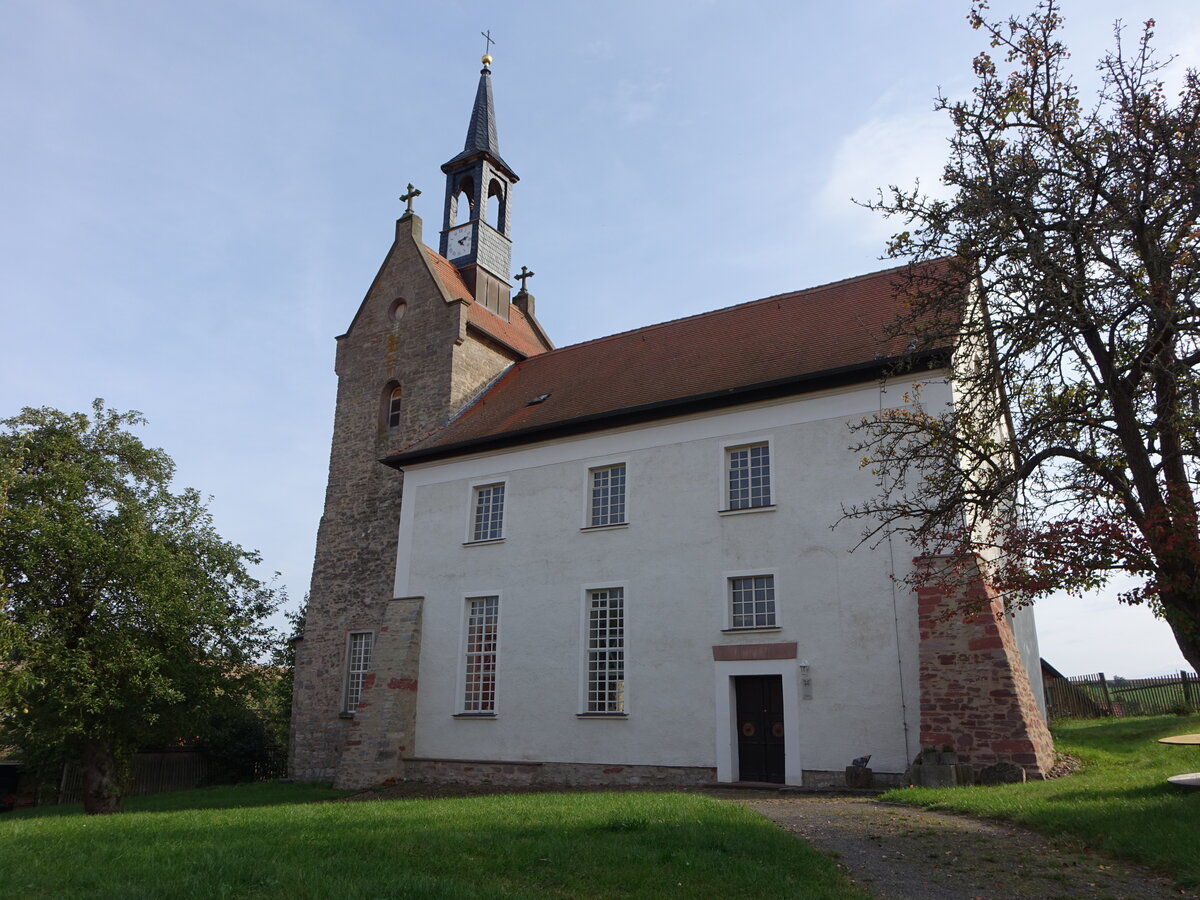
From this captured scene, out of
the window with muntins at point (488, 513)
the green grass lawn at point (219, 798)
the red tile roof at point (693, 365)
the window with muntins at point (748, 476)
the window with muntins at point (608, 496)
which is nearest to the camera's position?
the window with muntins at point (748, 476)

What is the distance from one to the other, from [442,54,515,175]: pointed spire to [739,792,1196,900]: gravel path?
77.3 ft

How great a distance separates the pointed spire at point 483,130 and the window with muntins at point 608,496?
14.1m

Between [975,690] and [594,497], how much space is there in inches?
337

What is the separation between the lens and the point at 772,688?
16.3 meters

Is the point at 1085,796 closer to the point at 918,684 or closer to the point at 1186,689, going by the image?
the point at 918,684

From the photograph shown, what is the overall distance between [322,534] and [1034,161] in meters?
20.9

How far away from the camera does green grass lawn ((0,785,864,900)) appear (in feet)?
21.0

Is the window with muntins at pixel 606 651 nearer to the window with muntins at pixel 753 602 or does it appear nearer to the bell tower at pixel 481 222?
the window with muntins at pixel 753 602

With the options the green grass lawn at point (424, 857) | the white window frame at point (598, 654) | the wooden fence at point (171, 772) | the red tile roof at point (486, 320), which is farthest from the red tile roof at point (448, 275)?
the green grass lawn at point (424, 857)

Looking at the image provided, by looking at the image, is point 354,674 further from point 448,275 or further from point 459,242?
point 459,242

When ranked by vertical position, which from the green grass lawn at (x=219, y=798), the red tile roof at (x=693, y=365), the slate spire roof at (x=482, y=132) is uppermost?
the slate spire roof at (x=482, y=132)

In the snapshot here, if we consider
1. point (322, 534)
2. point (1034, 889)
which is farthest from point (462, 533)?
point (1034, 889)

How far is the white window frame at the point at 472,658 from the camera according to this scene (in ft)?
64.1

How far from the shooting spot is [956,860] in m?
8.35
